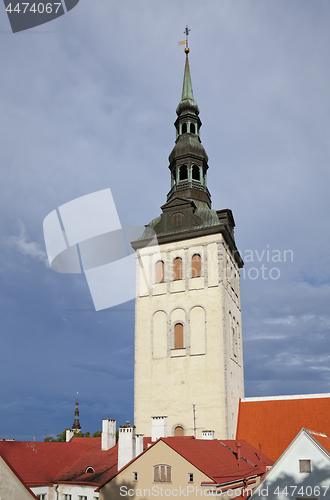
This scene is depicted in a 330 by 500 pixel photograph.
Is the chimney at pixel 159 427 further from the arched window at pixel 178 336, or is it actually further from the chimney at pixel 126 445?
the arched window at pixel 178 336

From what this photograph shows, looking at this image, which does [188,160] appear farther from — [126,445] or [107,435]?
[126,445]

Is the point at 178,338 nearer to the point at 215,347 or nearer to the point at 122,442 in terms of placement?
the point at 215,347

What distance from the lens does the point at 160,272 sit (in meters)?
37.4

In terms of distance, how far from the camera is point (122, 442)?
24172mm

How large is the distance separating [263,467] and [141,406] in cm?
1062

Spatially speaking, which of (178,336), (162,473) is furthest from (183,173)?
(162,473)

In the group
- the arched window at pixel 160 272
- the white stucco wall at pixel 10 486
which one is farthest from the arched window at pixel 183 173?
the white stucco wall at pixel 10 486

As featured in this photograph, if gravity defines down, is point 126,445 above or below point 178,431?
below

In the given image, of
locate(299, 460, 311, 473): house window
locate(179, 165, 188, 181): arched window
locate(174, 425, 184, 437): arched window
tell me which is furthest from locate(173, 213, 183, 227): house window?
locate(299, 460, 311, 473): house window

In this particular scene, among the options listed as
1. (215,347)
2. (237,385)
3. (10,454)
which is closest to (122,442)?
(10,454)

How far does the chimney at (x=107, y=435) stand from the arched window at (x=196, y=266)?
1295cm

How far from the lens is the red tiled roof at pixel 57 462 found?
25.4m

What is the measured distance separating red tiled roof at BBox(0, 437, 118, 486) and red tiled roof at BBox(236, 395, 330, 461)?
35.1ft

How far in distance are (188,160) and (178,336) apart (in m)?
16.7
